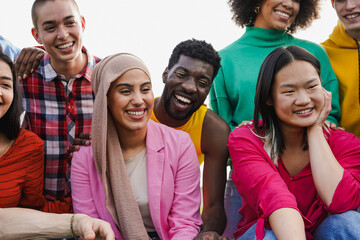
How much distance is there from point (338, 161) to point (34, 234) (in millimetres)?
2029

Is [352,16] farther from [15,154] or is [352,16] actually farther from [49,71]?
[15,154]

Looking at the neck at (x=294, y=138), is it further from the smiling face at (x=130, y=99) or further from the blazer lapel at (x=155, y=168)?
the smiling face at (x=130, y=99)

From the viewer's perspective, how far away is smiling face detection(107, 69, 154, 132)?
2.95 meters

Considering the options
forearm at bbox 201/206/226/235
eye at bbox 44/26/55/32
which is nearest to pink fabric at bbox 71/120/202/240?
forearm at bbox 201/206/226/235

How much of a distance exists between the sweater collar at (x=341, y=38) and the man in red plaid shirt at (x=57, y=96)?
2205 millimetres

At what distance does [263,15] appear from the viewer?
13.3ft

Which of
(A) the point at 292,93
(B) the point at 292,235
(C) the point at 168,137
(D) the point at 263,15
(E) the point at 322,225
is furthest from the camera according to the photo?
(D) the point at 263,15

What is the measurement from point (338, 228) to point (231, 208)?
3.78 ft

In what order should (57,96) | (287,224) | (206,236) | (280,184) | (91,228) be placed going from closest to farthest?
(287,224) < (91,228) < (280,184) < (206,236) < (57,96)

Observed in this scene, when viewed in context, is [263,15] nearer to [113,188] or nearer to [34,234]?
→ [113,188]

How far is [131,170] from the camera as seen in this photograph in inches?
120

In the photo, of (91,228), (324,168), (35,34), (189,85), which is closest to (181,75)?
(189,85)

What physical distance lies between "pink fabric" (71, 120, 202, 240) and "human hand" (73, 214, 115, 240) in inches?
9.6

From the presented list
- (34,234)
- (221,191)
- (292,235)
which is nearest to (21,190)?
(34,234)
